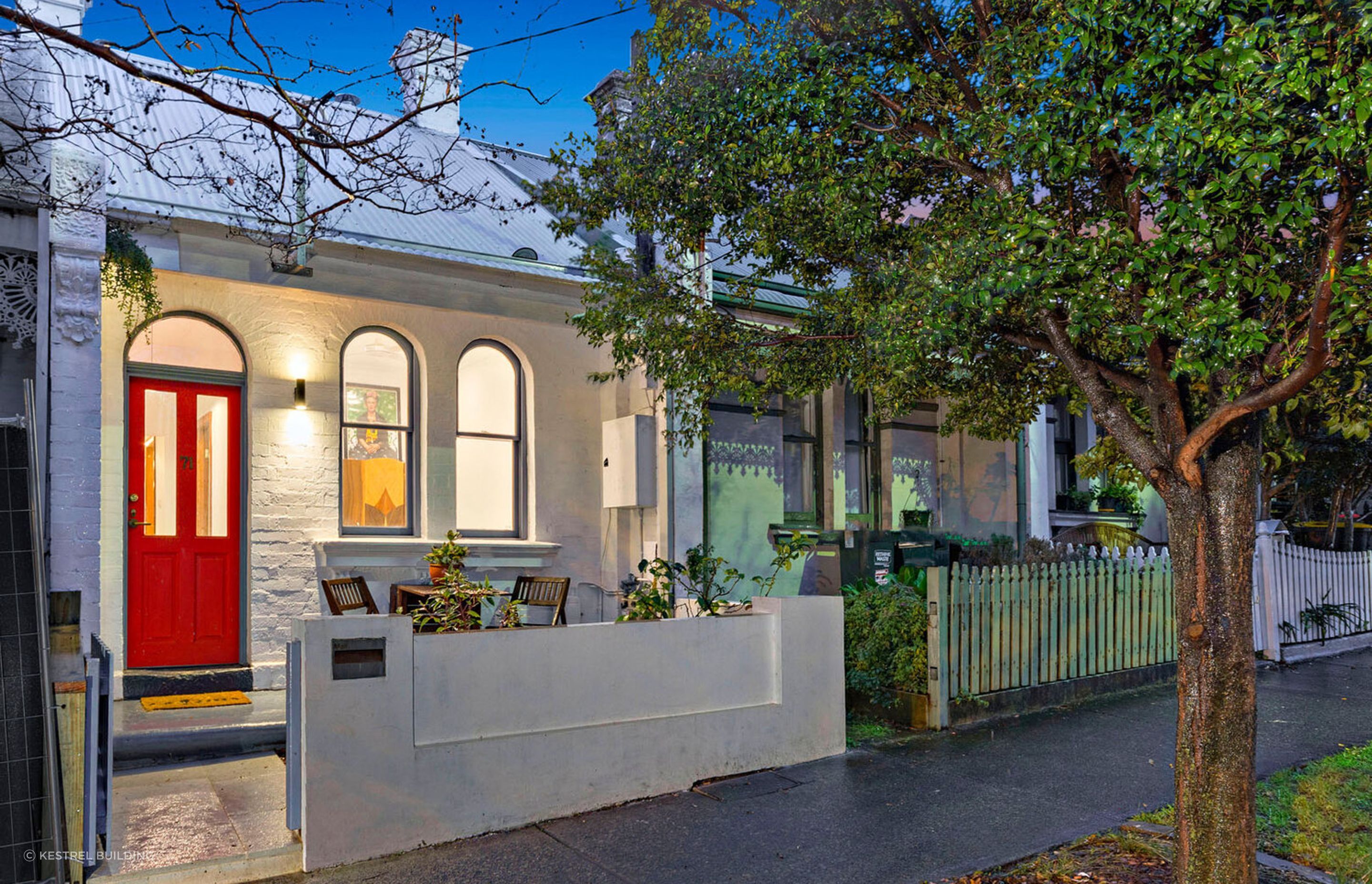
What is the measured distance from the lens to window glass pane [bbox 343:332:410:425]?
33.0ft

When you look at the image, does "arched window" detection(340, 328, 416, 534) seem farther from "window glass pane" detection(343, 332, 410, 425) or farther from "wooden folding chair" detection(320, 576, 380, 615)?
"wooden folding chair" detection(320, 576, 380, 615)

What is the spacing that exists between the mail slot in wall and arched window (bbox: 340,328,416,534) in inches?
180

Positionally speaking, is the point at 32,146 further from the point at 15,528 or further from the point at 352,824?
the point at 352,824

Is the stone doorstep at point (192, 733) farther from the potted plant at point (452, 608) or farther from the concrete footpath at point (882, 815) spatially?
the concrete footpath at point (882, 815)

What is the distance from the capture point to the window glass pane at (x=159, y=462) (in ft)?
28.9

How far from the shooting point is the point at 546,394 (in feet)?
36.0

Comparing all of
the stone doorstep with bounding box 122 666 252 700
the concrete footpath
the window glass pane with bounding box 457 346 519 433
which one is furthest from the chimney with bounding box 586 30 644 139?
the stone doorstep with bounding box 122 666 252 700

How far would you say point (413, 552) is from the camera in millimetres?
9828

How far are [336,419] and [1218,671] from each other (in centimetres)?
770

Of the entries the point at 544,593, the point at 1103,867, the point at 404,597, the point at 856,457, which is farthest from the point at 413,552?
the point at 1103,867

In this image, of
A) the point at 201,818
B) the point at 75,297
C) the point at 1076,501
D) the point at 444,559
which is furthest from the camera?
the point at 1076,501

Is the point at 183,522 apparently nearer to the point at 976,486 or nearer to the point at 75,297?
the point at 75,297

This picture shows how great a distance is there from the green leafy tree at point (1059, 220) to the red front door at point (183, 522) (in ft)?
12.3

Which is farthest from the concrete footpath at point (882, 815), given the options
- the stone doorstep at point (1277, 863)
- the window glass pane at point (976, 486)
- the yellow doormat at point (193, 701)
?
the window glass pane at point (976, 486)
